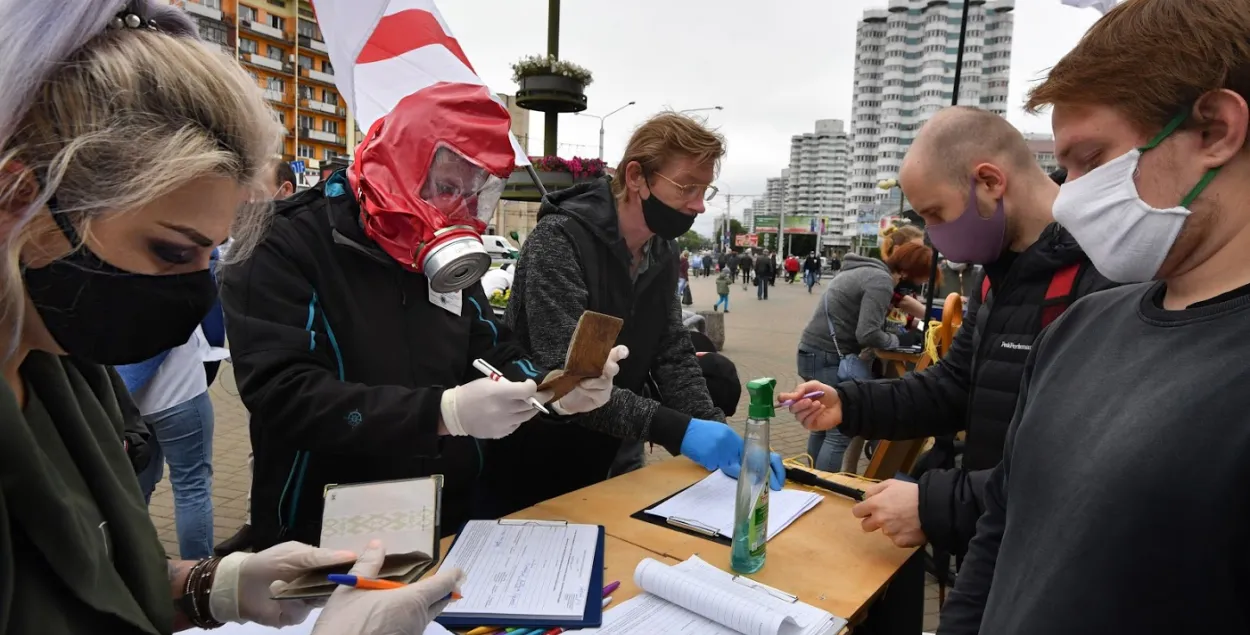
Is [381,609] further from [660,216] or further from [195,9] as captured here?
[195,9]

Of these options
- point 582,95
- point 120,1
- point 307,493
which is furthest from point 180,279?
point 582,95

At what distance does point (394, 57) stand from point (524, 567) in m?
2.84

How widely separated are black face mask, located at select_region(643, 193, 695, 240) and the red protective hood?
2.12 feet

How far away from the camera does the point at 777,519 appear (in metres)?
1.77

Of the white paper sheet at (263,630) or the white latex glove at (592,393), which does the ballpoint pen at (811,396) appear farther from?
the white paper sheet at (263,630)

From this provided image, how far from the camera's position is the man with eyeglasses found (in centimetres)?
210

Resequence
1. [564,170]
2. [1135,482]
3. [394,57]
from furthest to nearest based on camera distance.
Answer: [564,170] < [394,57] < [1135,482]

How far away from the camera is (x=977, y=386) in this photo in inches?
74.9

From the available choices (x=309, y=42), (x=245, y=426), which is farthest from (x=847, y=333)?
(x=309, y=42)

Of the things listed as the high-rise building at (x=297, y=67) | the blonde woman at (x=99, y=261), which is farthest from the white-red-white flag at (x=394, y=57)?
the high-rise building at (x=297, y=67)

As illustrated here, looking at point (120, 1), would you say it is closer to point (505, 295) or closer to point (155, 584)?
point (155, 584)

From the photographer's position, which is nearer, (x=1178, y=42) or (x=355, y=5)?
(x=1178, y=42)

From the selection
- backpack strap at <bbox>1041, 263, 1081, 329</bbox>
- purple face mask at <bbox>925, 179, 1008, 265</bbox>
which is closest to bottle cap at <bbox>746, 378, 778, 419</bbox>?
backpack strap at <bbox>1041, 263, 1081, 329</bbox>

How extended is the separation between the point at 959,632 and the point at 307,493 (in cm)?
145
